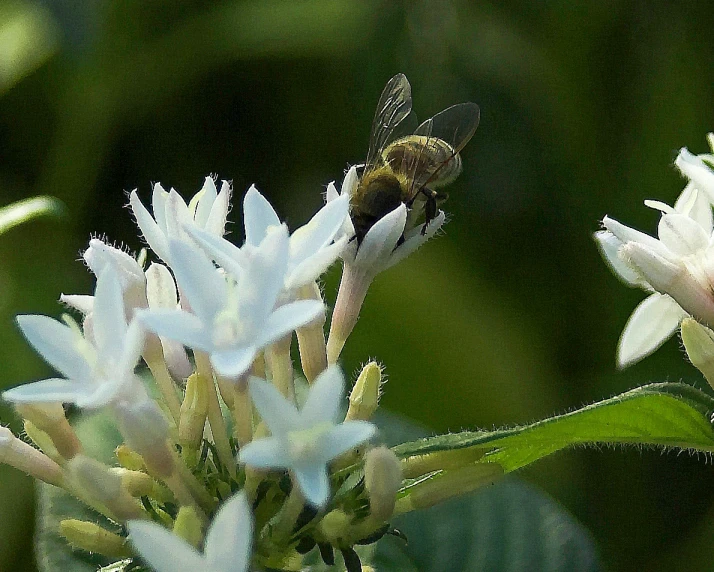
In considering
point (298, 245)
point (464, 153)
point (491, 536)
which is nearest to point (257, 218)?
point (298, 245)

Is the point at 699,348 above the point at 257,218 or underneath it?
underneath

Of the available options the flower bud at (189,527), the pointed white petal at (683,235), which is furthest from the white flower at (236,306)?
the pointed white petal at (683,235)

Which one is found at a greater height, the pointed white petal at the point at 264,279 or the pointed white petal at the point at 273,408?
the pointed white petal at the point at 264,279

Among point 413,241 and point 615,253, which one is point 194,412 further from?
point 615,253

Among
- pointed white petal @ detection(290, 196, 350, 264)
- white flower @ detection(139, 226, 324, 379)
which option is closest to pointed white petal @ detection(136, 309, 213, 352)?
white flower @ detection(139, 226, 324, 379)

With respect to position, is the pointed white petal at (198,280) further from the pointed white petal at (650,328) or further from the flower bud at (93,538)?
the pointed white petal at (650,328)

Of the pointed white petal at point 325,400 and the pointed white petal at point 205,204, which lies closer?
the pointed white petal at point 325,400

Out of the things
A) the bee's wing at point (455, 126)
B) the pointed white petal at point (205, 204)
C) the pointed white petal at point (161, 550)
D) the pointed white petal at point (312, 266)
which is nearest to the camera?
the pointed white petal at point (161, 550)
